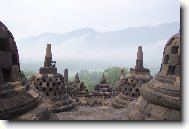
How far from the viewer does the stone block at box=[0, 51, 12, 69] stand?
5340 millimetres

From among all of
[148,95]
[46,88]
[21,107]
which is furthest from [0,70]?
[46,88]

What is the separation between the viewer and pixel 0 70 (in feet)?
Result: 17.0

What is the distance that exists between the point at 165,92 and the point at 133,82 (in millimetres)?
8320

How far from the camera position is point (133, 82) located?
47.4ft

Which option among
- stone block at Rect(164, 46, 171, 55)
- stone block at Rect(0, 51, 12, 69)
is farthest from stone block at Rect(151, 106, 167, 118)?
stone block at Rect(0, 51, 12, 69)

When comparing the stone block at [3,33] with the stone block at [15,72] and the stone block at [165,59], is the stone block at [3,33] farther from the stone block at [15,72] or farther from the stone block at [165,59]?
the stone block at [165,59]

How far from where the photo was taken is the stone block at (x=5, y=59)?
17.5 ft

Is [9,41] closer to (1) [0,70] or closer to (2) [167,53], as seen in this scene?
(1) [0,70]

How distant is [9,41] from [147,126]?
3.32 metres

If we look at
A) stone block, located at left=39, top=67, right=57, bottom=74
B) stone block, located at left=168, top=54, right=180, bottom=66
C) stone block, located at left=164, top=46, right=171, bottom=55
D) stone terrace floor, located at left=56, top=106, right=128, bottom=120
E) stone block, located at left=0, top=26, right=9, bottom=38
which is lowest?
stone terrace floor, located at left=56, top=106, right=128, bottom=120

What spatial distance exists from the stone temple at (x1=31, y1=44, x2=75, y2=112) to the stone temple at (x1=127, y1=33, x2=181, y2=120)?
23.4 feet

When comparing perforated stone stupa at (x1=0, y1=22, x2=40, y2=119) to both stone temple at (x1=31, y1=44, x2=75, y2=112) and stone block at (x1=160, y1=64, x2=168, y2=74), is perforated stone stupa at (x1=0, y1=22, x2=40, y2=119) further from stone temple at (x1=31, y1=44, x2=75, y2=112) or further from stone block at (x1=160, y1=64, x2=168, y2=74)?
stone temple at (x1=31, y1=44, x2=75, y2=112)

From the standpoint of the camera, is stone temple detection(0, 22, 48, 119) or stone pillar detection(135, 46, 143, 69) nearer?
stone temple detection(0, 22, 48, 119)

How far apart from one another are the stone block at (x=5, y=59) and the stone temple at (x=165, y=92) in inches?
122
